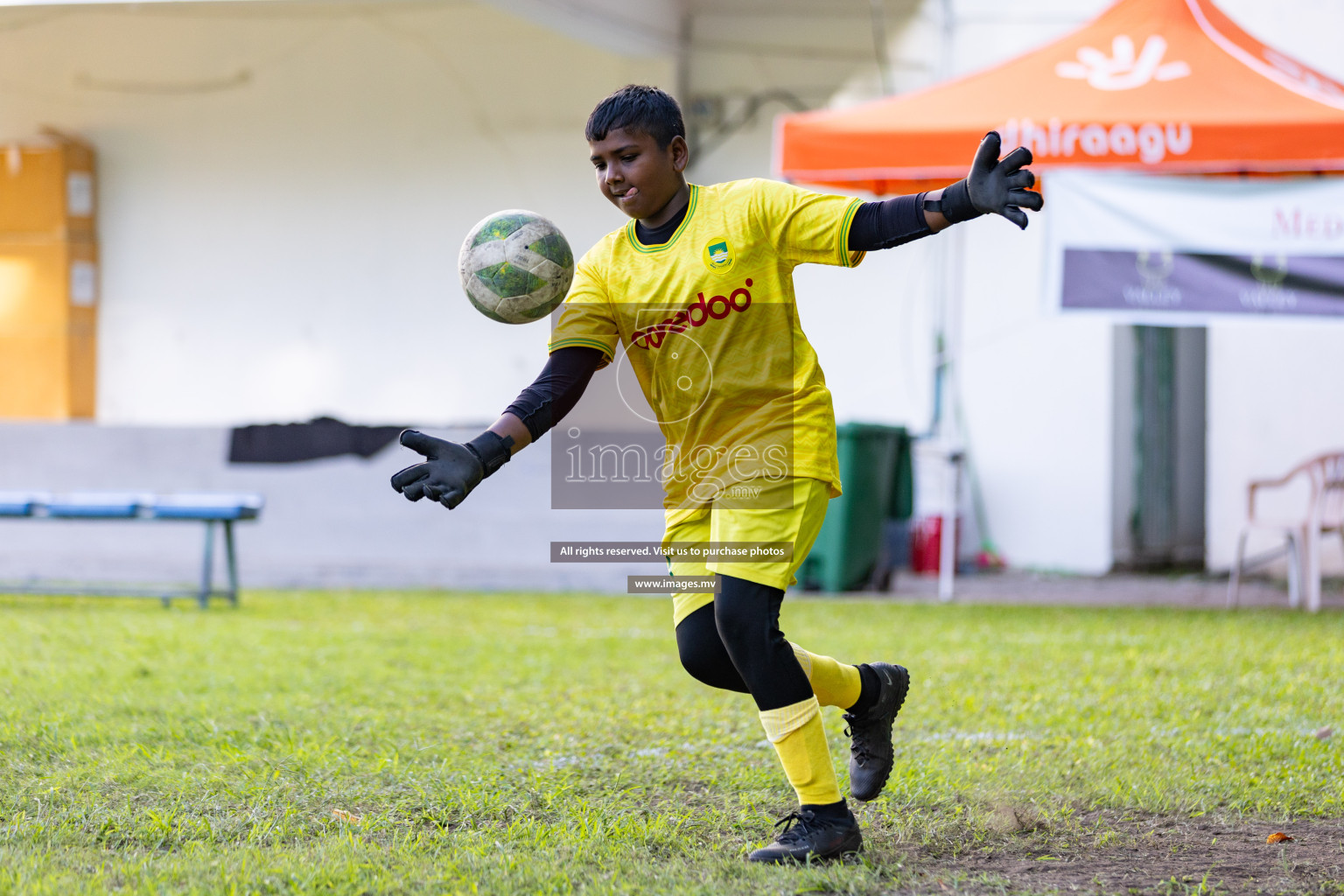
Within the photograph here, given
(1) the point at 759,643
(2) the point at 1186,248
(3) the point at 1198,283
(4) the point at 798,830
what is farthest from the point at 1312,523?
(1) the point at 759,643

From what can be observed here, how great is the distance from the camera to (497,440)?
3051 millimetres

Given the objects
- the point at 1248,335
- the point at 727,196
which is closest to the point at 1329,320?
the point at 1248,335

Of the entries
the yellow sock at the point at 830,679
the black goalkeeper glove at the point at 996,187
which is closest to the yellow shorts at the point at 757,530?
the yellow sock at the point at 830,679

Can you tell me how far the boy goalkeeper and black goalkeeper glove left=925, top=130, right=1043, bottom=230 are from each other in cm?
12

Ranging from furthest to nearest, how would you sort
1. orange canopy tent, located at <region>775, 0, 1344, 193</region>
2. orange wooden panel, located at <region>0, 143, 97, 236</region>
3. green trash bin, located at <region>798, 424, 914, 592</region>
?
1. orange wooden panel, located at <region>0, 143, 97, 236</region>
2. green trash bin, located at <region>798, 424, 914, 592</region>
3. orange canopy tent, located at <region>775, 0, 1344, 193</region>

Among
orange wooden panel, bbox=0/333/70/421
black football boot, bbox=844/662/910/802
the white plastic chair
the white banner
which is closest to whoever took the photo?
black football boot, bbox=844/662/910/802

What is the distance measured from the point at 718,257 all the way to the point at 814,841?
144cm

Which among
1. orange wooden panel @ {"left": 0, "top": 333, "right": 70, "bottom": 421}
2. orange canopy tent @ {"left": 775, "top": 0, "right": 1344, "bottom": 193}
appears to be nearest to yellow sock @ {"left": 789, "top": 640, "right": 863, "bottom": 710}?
orange canopy tent @ {"left": 775, "top": 0, "right": 1344, "bottom": 193}

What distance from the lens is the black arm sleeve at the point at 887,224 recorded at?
302 cm

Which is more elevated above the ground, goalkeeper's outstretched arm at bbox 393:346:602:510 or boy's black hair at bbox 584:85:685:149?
boy's black hair at bbox 584:85:685:149

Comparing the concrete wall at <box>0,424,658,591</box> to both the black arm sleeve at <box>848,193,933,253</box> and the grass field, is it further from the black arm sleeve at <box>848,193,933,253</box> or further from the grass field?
the black arm sleeve at <box>848,193,933,253</box>

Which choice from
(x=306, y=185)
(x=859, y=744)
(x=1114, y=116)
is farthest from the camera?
(x=306, y=185)

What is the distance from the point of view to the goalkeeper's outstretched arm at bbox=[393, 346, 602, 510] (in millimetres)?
2830

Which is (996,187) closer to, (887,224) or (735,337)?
(887,224)
